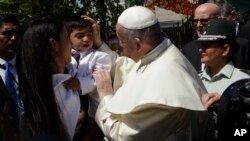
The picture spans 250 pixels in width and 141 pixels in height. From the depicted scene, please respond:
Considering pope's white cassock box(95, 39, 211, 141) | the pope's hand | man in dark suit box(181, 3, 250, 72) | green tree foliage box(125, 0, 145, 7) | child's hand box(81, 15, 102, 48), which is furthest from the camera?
green tree foliage box(125, 0, 145, 7)

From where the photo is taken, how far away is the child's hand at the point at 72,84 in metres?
3.22

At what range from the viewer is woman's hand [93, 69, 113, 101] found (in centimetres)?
315

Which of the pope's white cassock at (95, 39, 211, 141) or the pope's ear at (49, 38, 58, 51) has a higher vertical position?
the pope's ear at (49, 38, 58, 51)

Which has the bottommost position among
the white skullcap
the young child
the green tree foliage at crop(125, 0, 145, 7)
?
the green tree foliage at crop(125, 0, 145, 7)

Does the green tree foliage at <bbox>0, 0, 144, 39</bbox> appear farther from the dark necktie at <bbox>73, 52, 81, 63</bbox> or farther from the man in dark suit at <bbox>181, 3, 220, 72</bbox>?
the dark necktie at <bbox>73, 52, 81, 63</bbox>

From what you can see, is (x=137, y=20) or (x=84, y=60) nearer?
(x=137, y=20)

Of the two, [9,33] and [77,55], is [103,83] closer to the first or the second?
[77,55]

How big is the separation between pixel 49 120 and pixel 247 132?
124cm

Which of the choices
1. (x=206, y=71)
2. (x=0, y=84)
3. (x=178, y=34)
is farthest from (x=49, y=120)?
(x=178, y=34)

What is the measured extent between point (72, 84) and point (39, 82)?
0.98 ft

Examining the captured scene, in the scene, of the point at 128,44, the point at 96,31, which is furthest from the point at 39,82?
the point at 96,31

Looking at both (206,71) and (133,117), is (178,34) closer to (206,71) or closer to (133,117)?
(206,71)

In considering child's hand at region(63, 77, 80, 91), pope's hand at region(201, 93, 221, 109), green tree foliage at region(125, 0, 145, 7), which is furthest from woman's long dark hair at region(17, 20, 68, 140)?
green tree foliage at region(125, 0, 145, 7)

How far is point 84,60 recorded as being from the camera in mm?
3609
